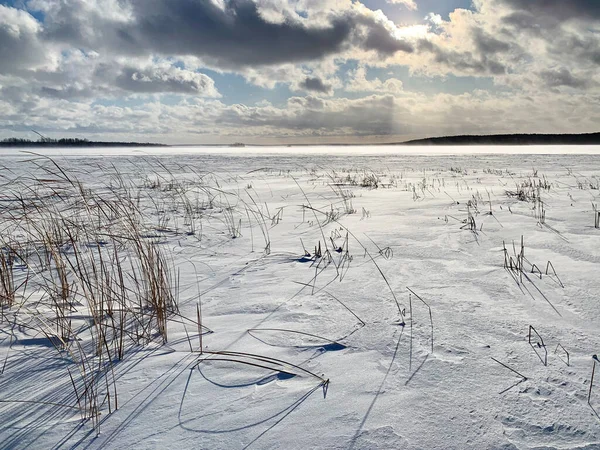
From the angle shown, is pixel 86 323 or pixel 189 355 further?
pixel 86 323

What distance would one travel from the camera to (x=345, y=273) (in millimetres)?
2551

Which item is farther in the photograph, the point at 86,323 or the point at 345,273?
the point at 345,273

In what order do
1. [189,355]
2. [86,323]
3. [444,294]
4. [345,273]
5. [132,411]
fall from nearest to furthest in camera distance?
[132,411] < [189,355] < [86,323] < [444,294] < [345,273]

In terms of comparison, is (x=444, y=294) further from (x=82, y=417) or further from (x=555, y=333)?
(x=82, y=417)

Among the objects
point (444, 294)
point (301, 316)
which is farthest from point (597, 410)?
point (301, 316)

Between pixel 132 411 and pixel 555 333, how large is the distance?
68.9 inches

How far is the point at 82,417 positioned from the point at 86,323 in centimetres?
81

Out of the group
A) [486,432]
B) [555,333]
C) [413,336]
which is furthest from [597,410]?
[413,336]

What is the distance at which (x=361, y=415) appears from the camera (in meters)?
1.15

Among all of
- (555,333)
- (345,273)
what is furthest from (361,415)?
(345,273)

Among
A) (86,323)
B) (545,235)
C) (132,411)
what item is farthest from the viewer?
(545,235)

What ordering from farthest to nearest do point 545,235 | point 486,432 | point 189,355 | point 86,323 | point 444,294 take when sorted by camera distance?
point 545,235 → point 444,294 → point 86,323 → point 189,355 → point 486,432

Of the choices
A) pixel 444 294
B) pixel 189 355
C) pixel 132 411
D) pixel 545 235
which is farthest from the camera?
pixel 545 235

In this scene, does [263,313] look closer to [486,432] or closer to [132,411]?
[132,411]
